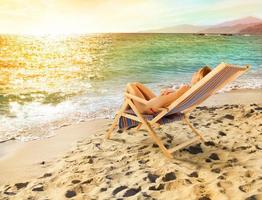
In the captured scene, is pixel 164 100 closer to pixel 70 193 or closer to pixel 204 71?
pixel 204 71

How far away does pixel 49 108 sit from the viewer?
737 cm

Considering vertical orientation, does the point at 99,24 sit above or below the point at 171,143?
above

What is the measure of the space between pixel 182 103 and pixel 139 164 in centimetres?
78

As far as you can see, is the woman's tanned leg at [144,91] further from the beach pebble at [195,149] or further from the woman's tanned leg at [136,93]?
the beach pebble at [195,149]

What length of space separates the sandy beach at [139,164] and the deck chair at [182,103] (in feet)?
Answer: 0.83

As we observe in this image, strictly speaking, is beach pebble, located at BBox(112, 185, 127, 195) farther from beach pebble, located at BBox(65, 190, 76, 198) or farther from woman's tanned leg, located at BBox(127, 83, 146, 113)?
woman's tanned leg, located at BBox(127, 83, 146, 113)

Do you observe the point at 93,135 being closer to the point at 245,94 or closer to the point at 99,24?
the point at 245,94

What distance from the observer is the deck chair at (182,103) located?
11.4 ft

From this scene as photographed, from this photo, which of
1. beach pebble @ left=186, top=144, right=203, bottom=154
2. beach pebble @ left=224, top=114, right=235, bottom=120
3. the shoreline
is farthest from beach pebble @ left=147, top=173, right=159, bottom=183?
beach pebble @ left=224, top=114, right=235, bottom=120

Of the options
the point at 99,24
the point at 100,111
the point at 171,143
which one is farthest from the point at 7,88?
the point at 99,24

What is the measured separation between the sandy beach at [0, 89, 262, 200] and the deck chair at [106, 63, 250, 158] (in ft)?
0.83

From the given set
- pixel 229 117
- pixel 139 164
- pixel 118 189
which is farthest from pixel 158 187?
pixel 229 117

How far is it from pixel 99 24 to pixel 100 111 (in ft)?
124

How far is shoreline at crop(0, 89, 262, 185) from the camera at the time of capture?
3.71 m
